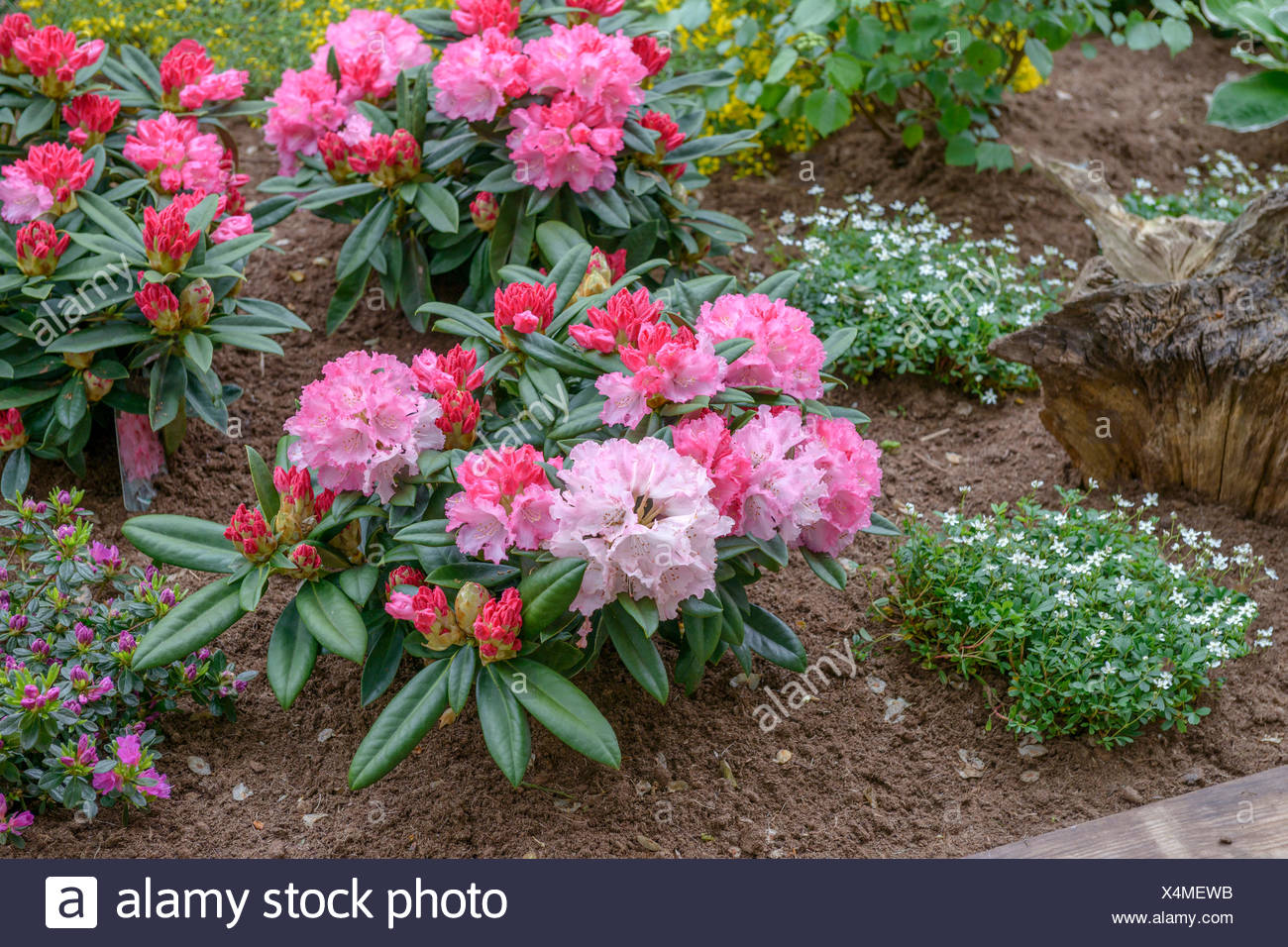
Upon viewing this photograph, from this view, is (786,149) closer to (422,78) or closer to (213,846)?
(422,78)

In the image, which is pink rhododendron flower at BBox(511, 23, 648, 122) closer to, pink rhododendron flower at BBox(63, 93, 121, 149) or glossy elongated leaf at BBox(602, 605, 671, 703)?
pink rhododendron flower at BBox(63, 93, 121, 149)

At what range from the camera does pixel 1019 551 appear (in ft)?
9.50

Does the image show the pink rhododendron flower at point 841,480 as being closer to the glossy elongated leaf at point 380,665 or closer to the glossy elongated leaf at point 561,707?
the glossy elongated leaf at point 561,707

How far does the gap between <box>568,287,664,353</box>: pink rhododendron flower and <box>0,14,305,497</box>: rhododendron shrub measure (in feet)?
3.17

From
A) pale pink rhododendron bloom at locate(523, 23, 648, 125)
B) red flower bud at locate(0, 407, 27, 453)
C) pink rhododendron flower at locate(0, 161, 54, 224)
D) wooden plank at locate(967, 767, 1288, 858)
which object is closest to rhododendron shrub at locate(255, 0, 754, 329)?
pale pink rhododendron bloom at locate(523, 23, 648, 125)

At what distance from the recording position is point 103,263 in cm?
282

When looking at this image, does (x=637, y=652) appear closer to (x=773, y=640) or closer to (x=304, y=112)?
(x=773, y=640)

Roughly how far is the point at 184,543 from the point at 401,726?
2.00ft

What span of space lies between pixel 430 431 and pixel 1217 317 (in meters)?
2.07

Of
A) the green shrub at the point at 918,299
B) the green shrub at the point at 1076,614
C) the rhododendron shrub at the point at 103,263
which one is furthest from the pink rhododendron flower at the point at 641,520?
the green shrub at the point at 918,299

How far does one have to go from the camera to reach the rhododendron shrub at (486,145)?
3.15m

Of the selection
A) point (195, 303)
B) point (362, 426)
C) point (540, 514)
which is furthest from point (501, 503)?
point (195, 303)

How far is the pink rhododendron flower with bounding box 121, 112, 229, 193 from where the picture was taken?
3.13 metres

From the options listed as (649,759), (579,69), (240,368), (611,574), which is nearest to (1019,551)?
(649,759)
